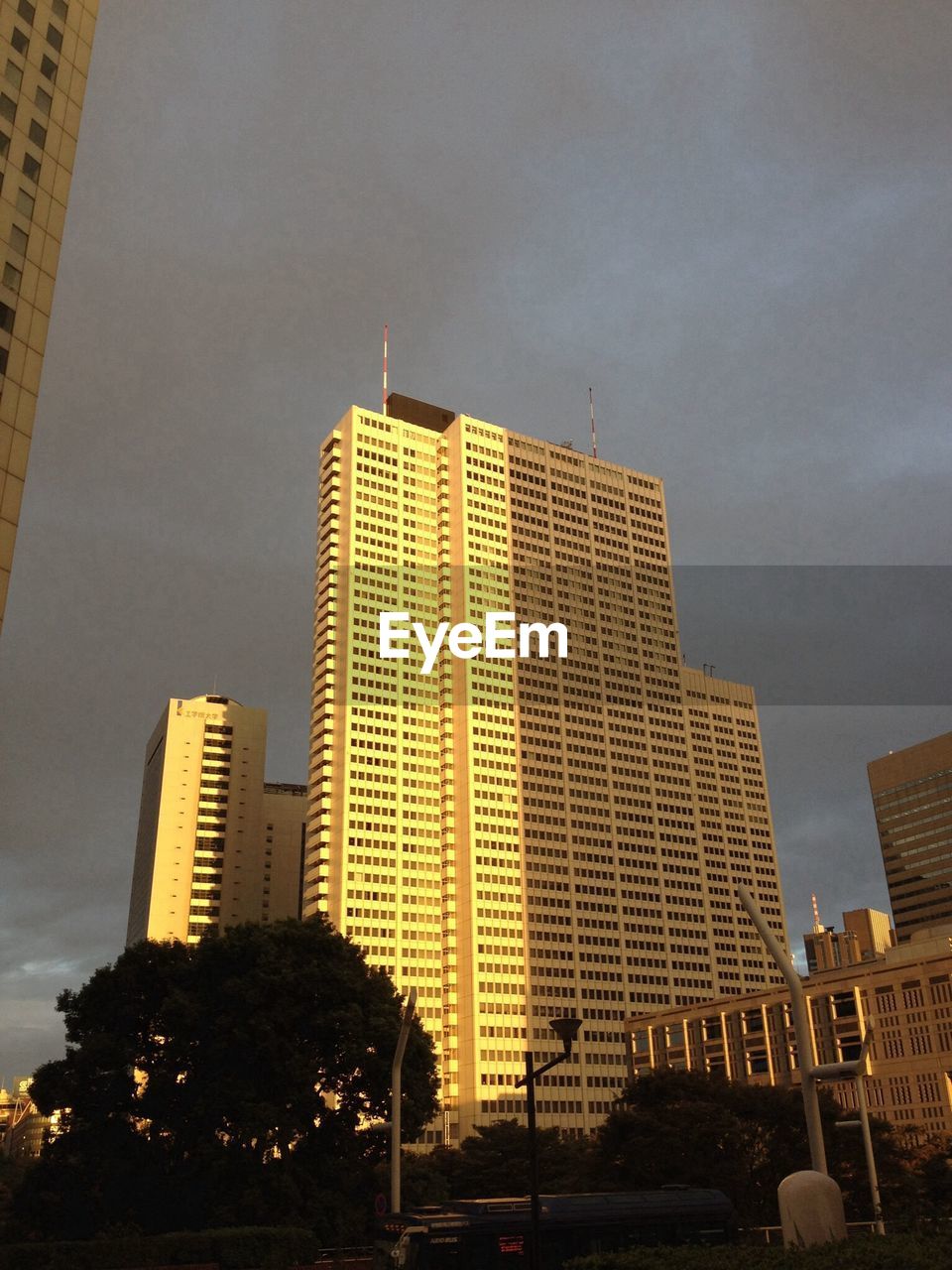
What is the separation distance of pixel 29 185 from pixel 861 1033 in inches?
4496

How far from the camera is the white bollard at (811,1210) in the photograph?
20203 mm

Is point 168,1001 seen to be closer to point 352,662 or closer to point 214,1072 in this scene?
point 214,1072

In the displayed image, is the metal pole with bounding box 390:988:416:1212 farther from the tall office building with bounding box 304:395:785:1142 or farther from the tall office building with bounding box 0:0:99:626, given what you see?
the tall office building with bounding box 304:395:785:1142

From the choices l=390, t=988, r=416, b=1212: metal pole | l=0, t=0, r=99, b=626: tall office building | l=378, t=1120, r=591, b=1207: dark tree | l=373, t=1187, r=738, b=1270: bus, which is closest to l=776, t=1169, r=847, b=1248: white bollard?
l=373, t=1187, r=738, b=1270: bus

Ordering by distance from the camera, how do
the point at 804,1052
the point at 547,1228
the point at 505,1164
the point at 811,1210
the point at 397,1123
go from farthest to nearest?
1. the point at 505,1164
2. the point at 397,1123
3. the point at 547,1228
4. the point at 804,1052
5. the point at 811,1210

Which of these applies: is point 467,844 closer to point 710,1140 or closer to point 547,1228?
point 710,1140

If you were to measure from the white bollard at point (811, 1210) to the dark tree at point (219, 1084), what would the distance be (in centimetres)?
3472

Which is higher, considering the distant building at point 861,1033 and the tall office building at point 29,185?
the tall office building at point 29,185

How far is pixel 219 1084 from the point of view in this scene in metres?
52.3

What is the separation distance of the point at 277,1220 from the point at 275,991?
32.1 ft

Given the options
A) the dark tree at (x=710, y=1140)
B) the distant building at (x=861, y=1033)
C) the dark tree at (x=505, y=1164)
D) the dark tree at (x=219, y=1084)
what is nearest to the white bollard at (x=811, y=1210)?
the dark tree at (x=219, y=1084)
